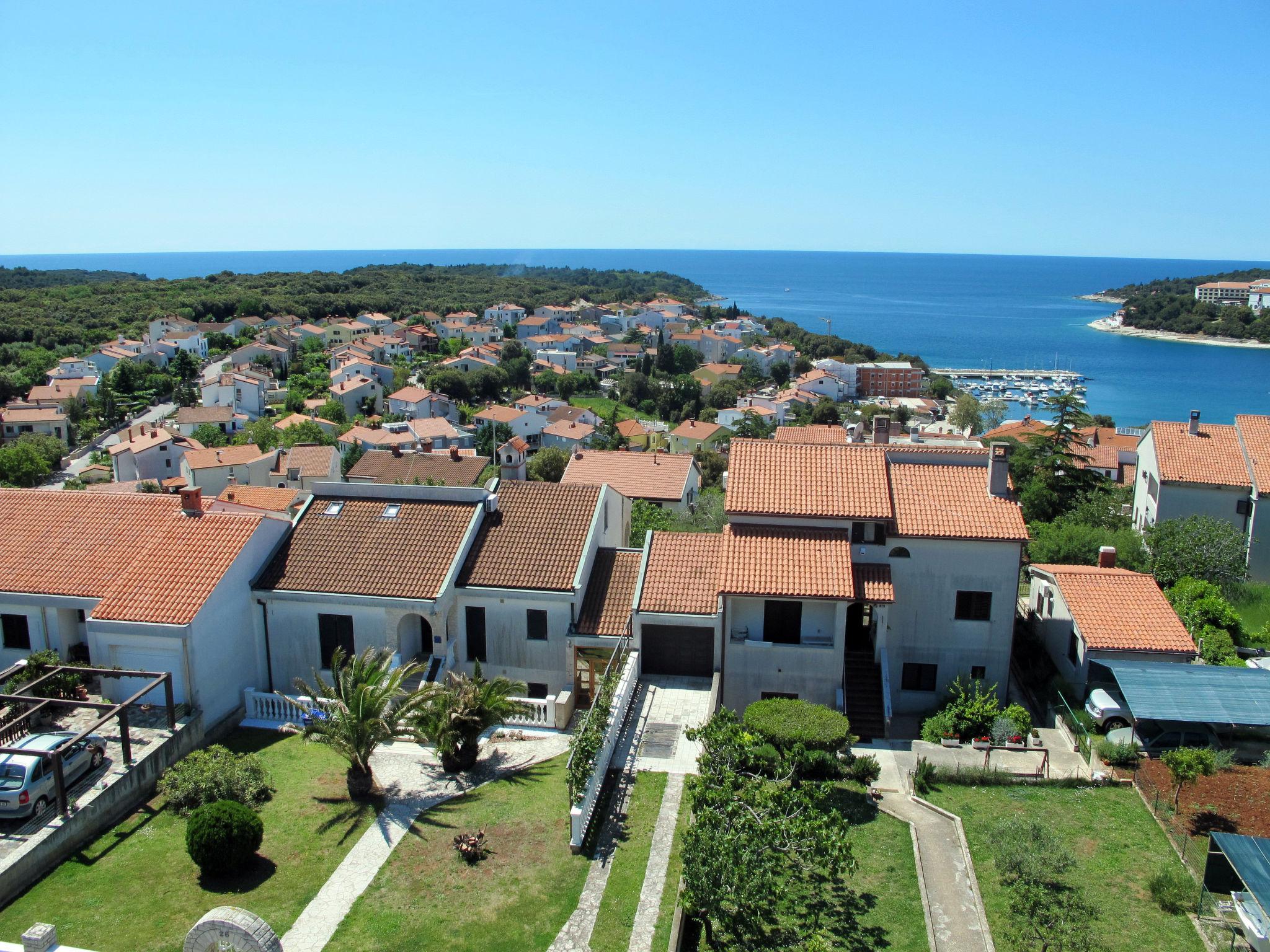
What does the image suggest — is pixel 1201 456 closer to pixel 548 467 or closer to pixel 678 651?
pixel 678 651

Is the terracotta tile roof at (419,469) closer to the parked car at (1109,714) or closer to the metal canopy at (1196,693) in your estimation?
the parked car at (1109,714)

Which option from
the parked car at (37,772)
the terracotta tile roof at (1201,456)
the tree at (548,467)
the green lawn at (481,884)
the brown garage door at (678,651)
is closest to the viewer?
the green lawn at (481,884)

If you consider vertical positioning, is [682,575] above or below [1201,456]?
below

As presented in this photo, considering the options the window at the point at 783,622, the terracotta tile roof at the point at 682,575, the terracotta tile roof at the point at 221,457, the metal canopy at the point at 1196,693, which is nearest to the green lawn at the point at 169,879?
the terracotta tile roof at the point at 682,575

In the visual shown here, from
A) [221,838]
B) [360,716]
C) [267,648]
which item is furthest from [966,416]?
[221,838]

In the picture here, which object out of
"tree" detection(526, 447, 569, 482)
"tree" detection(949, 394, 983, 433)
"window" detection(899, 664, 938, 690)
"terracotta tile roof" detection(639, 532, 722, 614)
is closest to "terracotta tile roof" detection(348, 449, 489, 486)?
"tree" detection(526, 447, 569, 482)

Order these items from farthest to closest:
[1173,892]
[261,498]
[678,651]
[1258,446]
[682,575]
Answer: [261,498] → [1258,446] → [682,575] → [678,651] → [1173,892]

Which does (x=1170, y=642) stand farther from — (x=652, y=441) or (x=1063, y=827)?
(x=652, y=441)

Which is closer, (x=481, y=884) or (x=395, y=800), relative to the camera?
(x=481, y=884)
